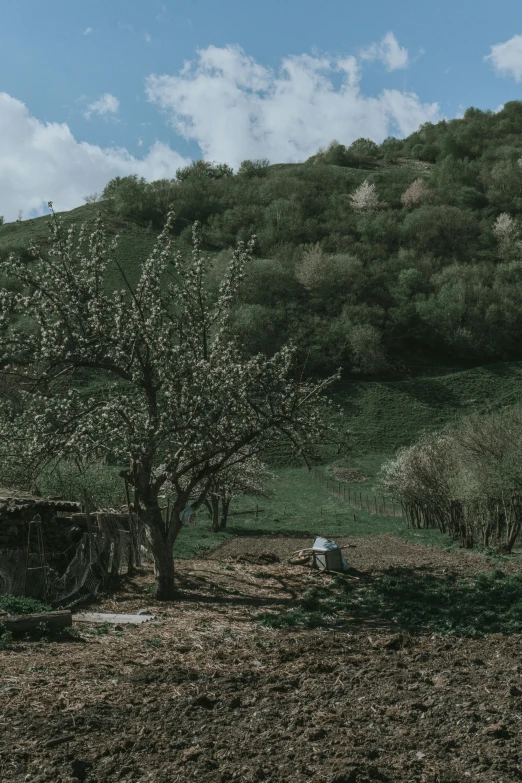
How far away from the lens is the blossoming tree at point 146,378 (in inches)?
496

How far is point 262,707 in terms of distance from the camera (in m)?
6.15

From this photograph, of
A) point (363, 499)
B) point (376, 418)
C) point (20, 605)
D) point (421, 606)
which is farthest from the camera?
point (376, 418)

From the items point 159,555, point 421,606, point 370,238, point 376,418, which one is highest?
point 370,238

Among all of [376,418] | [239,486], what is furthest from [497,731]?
[376,418]

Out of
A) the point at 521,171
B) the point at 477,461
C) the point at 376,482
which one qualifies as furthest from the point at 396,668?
the point at 521,171

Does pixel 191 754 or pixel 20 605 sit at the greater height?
pixel 20 605

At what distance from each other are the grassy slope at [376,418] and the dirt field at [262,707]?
25768mm

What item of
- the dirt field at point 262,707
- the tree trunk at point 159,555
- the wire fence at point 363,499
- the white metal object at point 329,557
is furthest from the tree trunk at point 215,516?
the dirt field at point 262,707

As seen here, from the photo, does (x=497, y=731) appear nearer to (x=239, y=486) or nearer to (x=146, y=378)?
(x=146, y=378)

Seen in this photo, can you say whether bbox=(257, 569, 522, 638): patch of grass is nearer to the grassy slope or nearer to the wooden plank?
the wooden plank

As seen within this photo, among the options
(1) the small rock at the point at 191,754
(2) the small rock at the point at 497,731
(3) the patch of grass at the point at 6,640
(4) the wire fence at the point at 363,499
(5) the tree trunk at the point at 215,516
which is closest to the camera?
(1) the small rock at the point at 191,754

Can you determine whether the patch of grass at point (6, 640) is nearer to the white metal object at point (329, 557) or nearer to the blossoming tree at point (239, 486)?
the white metal object at point (329, 557)

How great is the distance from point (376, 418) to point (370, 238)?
54.0 m

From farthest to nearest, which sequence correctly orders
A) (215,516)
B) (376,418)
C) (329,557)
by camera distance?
(376,418), (215,516), (329,557)
